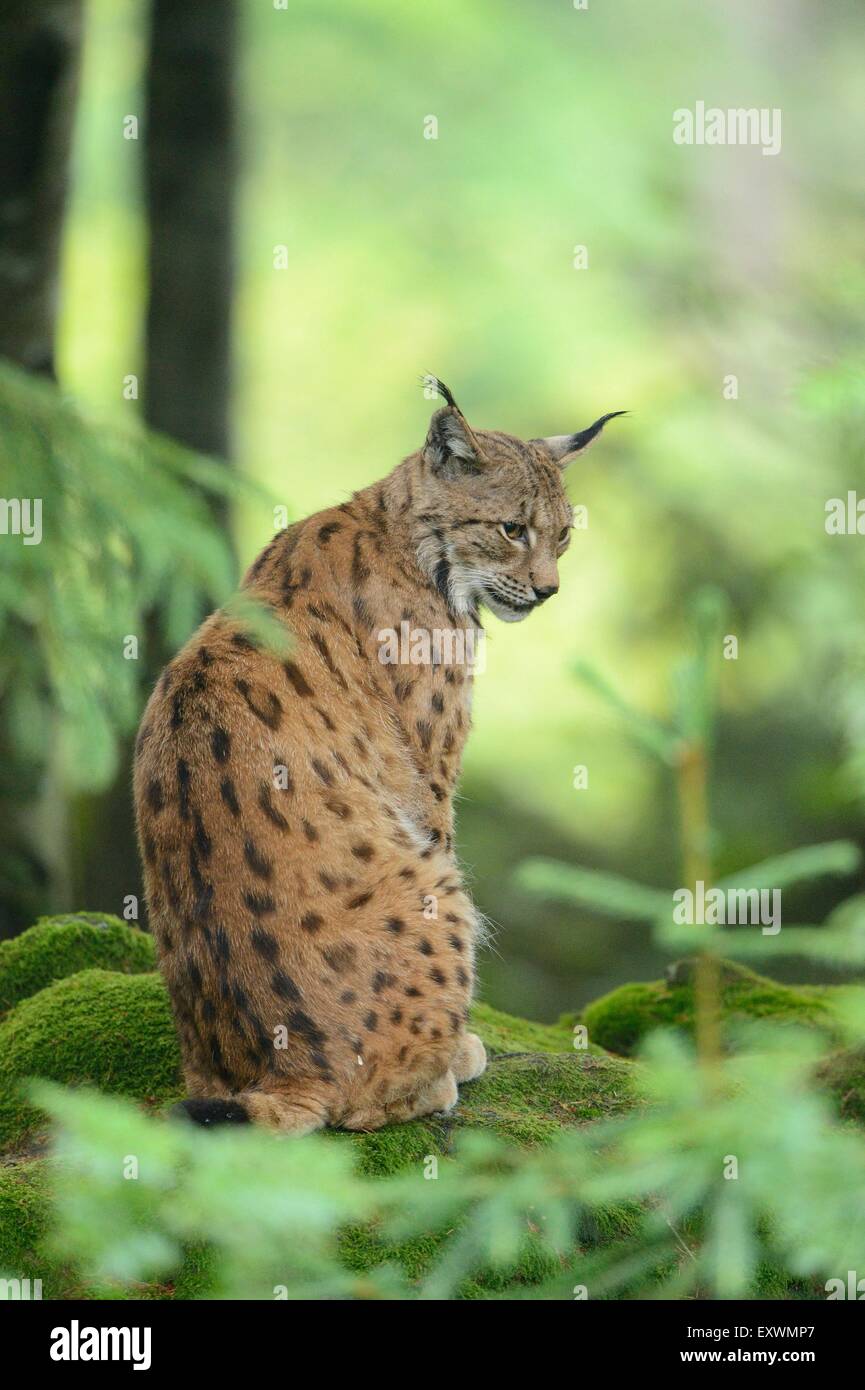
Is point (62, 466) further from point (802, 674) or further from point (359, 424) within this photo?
point (359, 424)

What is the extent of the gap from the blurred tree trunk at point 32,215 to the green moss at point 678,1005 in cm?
261

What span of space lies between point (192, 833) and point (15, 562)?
0.86 meters

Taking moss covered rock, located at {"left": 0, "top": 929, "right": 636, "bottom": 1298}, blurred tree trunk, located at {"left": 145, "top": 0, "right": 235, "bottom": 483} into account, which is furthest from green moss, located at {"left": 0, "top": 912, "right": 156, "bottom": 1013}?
blurred tree trunk, located at {"left": 145, "top": 0, "right": 235, "bottom": 483}

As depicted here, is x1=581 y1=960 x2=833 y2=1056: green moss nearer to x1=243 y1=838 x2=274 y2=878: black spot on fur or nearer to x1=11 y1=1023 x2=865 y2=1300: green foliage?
x1=243 y1=838 x2=274 y2=878: black spot on fur

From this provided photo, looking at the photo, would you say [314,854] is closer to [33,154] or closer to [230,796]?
[230,796]

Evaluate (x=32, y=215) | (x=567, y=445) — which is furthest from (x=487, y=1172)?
(x=32, y=215)

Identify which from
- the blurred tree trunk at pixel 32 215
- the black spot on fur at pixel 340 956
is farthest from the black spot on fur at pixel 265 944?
the blurred tree trunk at pixel 32 215

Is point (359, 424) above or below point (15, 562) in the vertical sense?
above

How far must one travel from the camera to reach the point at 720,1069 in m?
2.22

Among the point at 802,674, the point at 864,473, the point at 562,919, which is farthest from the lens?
the point at 562,919

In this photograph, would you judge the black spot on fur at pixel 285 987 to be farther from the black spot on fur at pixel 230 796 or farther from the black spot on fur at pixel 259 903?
the black spot on fur at pixel 230 796

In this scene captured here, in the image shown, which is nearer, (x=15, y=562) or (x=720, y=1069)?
(x=720, y=1069)
